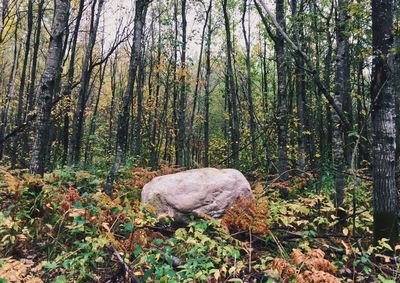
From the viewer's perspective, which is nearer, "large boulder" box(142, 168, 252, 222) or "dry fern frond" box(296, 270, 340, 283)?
"dry fern frond" box(296, 270, 340, 283)

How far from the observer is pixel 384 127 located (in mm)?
3953

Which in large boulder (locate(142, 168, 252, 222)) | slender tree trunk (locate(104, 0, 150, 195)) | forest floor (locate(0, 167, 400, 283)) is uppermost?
slender tree trunk (locate(104, 0, 150, 195))

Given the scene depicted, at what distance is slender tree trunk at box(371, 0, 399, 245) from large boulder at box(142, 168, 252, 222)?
242 centimetres

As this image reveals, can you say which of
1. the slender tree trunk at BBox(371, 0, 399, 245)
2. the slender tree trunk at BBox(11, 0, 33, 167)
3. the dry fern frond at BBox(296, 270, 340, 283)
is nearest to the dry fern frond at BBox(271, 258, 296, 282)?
the dry fern frond at BBox(296, 270, 340, 283)

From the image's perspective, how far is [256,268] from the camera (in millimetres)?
3867

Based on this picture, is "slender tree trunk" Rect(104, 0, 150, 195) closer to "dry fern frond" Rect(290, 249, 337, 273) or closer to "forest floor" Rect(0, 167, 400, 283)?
"forest floor" Rect(0, 167, 400, 283)

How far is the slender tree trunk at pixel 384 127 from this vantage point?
3.89 meters

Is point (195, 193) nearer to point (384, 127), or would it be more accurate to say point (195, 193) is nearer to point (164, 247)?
point (164, 247)

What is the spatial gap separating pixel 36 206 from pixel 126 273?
242cm

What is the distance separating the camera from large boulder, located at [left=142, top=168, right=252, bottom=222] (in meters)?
5.30

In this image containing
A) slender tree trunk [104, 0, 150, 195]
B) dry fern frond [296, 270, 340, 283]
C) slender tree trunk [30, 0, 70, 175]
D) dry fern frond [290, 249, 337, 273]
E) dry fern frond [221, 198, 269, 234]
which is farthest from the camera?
slender tree trunk [104, 0, 150, 195]

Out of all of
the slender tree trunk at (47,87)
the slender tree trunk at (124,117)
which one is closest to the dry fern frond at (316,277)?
the slender tree trunk at (124,117)

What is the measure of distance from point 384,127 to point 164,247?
10.9ft

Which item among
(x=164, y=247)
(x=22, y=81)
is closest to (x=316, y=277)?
(x=164, y=247)
